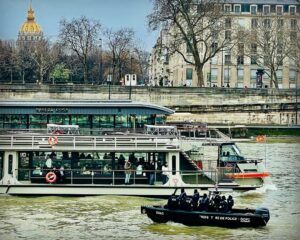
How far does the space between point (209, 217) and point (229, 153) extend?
29.0ft

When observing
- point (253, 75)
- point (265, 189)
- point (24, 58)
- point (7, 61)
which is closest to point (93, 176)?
point (265, 189)

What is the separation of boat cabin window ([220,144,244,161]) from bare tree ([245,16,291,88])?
42.9 metres

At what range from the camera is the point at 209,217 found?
2714 cm

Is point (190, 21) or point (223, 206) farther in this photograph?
point (190, 21)

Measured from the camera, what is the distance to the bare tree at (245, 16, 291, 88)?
79938 millimetres

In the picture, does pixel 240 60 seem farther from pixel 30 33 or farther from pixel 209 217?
pixel 209 217

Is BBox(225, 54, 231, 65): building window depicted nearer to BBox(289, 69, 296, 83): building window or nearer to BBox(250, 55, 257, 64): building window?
BBox(250, 55, 257, 64): building window

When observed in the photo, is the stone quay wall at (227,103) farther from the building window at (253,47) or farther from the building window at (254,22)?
the building window at (254,22)

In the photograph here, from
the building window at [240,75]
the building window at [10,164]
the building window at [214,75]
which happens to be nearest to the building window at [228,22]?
the building window at [214,75]

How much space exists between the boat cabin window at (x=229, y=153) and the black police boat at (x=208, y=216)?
8.04 m

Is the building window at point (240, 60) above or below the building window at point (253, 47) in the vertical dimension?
below

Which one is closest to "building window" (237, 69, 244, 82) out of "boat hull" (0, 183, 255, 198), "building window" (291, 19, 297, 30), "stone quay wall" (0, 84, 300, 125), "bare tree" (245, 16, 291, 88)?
"bare tree" (245, 16, 291, 88)

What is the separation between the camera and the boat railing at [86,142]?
31.7 meters

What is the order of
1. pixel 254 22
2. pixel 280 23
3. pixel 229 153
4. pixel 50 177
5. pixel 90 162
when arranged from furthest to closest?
pixel 254 22
pixel 280 23
pixel 229 153
pixel 90 162
pixel 50 177
